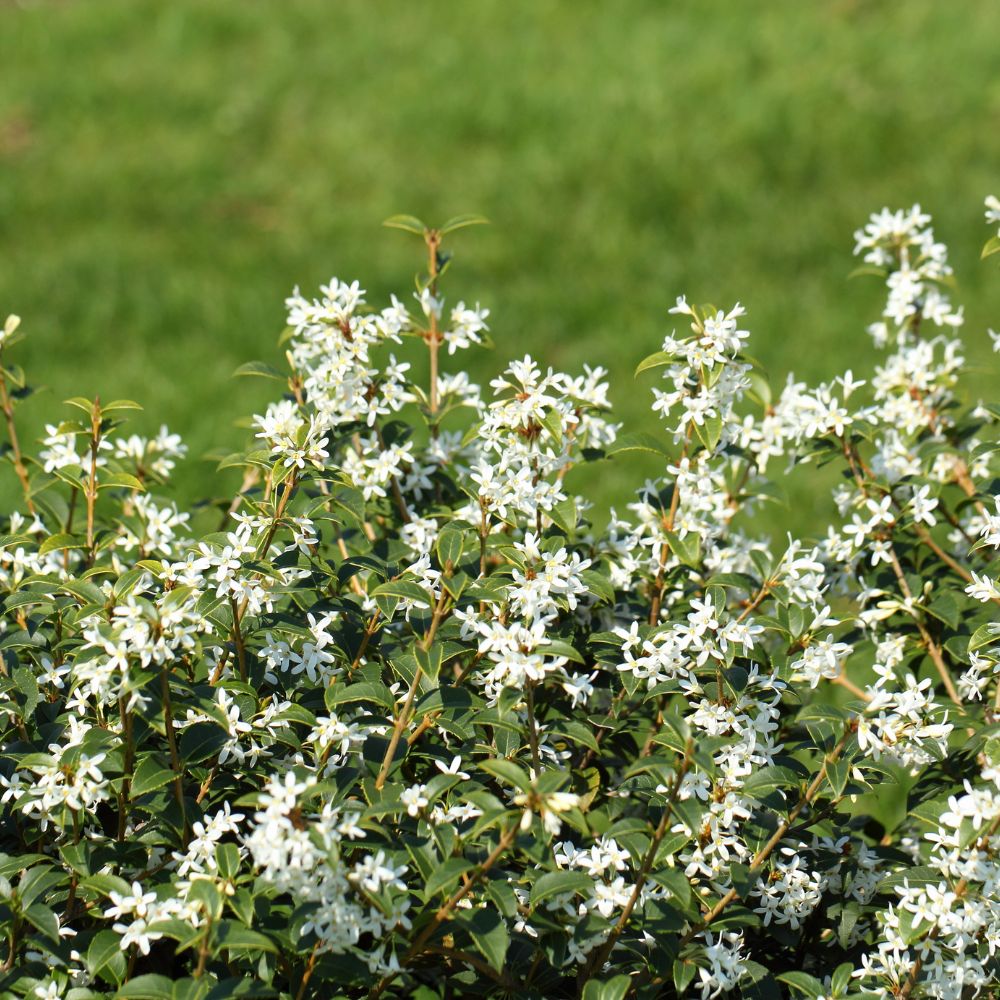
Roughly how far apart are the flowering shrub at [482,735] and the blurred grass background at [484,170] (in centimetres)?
266

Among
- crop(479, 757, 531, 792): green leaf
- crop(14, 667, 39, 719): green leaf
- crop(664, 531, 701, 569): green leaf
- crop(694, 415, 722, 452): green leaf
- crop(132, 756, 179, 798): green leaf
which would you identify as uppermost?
crop(694, 415, 722, 452): green leaf

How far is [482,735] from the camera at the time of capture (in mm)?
2027

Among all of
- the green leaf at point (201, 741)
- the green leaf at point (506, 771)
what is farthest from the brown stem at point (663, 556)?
the green leaf at point (201, 741)

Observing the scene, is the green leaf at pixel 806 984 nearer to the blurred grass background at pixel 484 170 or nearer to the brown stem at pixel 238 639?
the brown stem at pixel 238 639

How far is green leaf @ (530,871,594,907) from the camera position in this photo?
1.68 m

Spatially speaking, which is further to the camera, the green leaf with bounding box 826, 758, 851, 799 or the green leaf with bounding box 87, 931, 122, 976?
the green leaf with bounding box 826, 758, 851, 799

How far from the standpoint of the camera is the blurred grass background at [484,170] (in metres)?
5.94

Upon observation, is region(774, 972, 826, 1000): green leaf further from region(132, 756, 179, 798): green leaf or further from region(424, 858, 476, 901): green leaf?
region(132, 756, 179, 798): green leaf

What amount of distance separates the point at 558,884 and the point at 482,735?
0.38 meters

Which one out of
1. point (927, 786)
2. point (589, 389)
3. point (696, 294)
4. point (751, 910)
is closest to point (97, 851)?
point (751, 910)

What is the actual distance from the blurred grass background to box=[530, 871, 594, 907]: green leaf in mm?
3256

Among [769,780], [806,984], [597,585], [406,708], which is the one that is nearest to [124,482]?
[406,708]

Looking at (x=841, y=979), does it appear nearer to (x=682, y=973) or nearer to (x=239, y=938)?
(x=682, y=973)

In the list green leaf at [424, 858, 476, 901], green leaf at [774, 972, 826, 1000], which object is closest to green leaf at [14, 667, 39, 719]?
green leaf at [424, 858, 476, 901]
